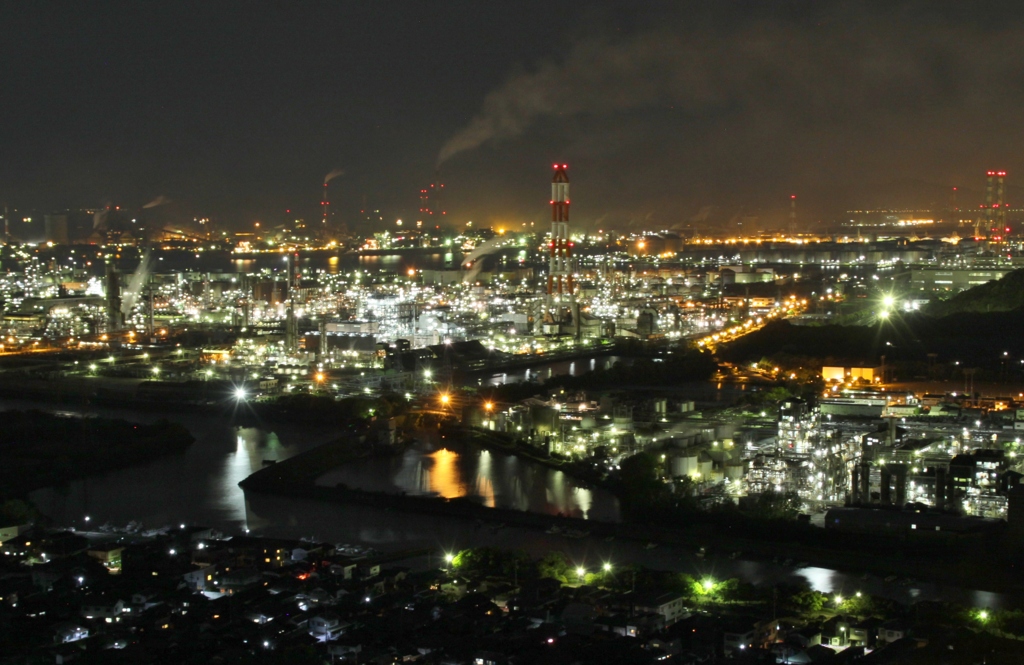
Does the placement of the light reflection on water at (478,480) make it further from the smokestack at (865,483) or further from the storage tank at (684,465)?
the smokestack at (865,483)

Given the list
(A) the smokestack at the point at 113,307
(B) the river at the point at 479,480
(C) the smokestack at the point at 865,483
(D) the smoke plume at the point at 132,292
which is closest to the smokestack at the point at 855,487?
(C) the smokestack at the point at 865,483

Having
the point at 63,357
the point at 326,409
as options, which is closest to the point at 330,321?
the point at 63,357

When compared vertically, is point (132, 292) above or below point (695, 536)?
above

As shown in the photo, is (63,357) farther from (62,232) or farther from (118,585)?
(62,232)

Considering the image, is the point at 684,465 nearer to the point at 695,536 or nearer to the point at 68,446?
the point at 695,536

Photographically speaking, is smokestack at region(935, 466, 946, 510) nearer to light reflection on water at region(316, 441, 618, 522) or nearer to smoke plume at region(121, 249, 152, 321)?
light reflection on water at region(316, 441, 618, 522)

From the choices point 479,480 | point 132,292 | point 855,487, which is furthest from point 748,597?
point 132,292
